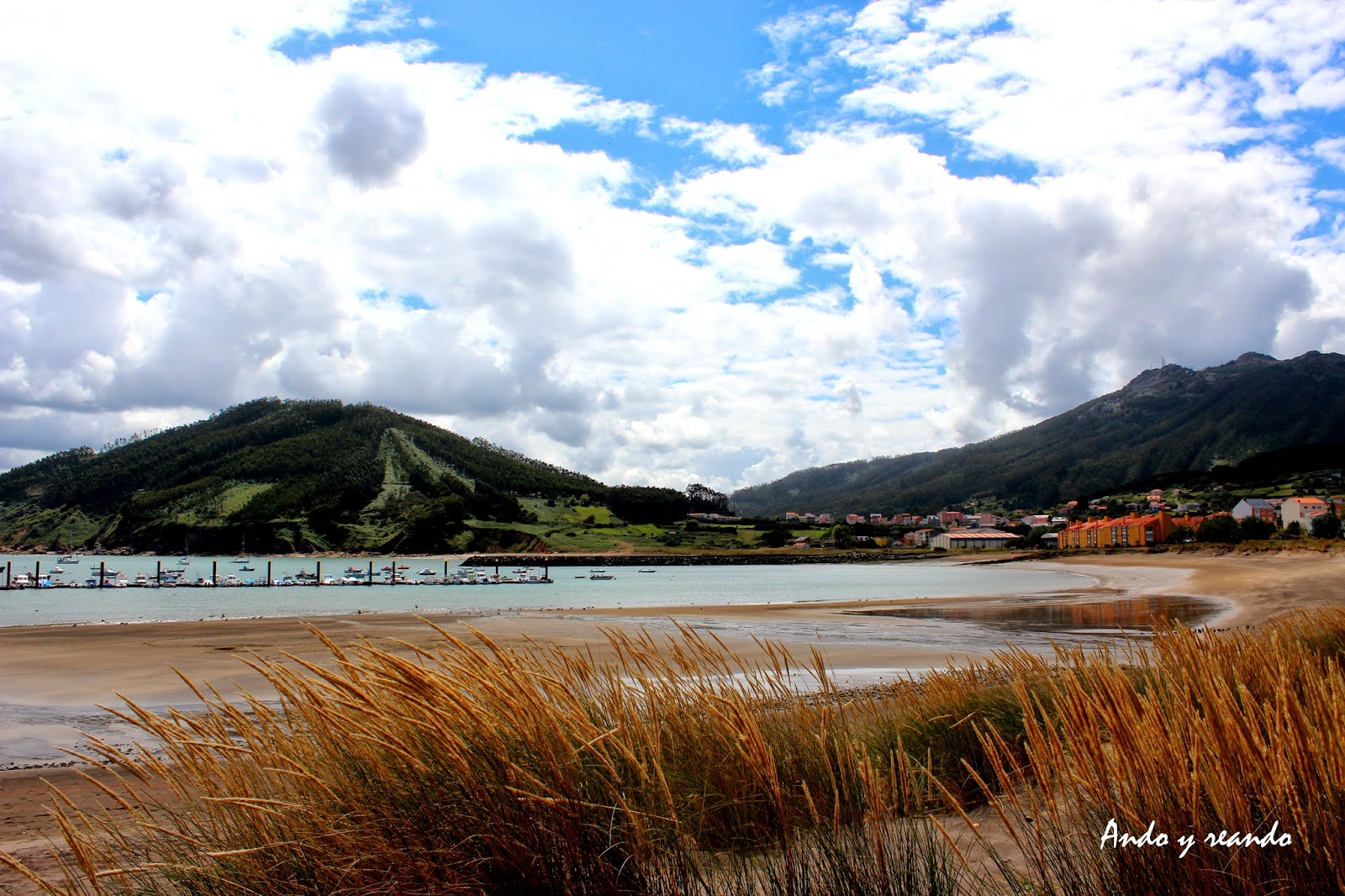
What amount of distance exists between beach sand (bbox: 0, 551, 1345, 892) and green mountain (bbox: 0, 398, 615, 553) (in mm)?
110220

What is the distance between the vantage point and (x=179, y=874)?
9.51 ft

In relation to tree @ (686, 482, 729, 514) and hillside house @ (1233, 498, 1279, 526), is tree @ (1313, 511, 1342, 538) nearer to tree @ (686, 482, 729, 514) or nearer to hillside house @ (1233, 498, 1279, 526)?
hillside house @ (1233, 498, 1279, 526)

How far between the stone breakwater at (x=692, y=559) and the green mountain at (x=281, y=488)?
59.0 ft

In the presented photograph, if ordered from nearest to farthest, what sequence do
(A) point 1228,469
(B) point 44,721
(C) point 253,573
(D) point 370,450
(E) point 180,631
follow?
(B) point 44,721 → (E) point 180,631 → (C) point 253,573 → (A) point 1228,469 → (D) point 370,450

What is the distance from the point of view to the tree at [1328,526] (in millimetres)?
73250

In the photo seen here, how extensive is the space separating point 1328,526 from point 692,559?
73702mm

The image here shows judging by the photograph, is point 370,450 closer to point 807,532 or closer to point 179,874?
point 807,532

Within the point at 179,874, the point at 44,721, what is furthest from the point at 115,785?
the point at 179,874

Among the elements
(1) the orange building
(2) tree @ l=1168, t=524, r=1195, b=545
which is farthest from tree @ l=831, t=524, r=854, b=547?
(2) tree @ l=1168, t=524, r=1195, b=545

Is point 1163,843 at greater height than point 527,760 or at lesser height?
lesser

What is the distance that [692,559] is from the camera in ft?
387

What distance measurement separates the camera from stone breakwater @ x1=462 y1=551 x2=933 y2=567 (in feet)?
382

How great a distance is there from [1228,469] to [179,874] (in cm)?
17185

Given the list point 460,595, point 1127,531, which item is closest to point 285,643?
point 460,595
